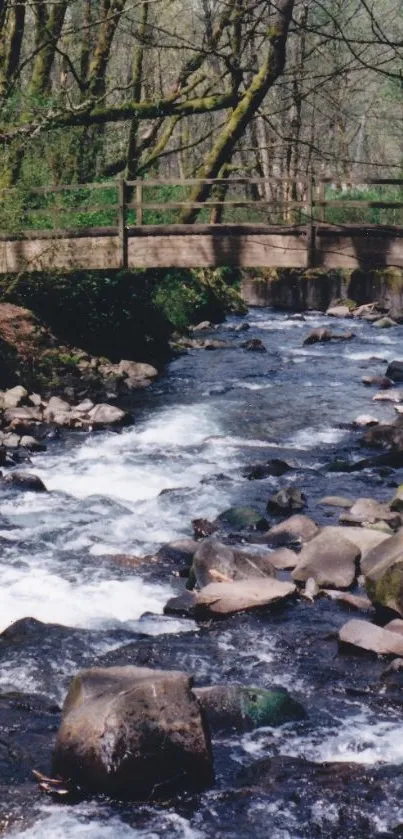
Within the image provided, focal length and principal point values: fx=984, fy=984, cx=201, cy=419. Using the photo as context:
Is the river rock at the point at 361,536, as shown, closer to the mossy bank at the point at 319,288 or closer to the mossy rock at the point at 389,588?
the mossy rock at the point at 389,588

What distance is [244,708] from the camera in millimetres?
5480

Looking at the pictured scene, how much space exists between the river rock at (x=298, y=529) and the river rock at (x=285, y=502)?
0.61m

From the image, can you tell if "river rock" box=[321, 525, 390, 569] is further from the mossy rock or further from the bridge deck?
the bridge deck

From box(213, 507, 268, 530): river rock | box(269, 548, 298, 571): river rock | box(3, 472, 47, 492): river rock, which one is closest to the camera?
box(269, 548, 298, 571): river rock

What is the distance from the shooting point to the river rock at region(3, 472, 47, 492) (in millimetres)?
10180

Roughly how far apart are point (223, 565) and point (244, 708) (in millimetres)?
2140

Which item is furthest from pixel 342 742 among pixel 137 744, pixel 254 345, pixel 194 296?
pixel 194 296

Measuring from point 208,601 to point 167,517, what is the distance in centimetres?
241

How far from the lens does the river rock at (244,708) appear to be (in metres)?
5.41

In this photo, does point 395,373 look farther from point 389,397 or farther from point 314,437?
point 314,437

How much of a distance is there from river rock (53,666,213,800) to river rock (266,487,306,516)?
15.0ft

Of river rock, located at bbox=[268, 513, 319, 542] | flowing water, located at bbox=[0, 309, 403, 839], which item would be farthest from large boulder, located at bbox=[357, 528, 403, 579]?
river rock, located at bbox=[268, 513, 319, 542]

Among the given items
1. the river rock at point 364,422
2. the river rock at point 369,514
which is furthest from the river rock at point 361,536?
the river rock at point 364,422

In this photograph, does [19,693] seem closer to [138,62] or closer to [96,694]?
[96,694]
